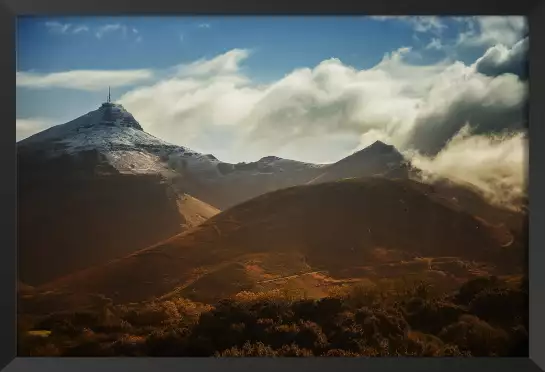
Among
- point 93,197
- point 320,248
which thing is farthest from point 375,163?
point 93,197

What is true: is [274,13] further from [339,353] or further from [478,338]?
[478,338]

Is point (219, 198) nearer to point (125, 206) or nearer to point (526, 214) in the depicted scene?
point (125, 206)

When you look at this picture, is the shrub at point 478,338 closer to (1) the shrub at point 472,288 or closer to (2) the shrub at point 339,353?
(1) the shrub at point 472,288

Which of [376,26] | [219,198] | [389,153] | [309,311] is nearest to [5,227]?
[219,198]

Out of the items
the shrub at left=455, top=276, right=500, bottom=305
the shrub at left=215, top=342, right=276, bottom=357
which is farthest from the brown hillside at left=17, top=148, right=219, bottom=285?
the shrub at left=455, top=276, right=500, bottom=305

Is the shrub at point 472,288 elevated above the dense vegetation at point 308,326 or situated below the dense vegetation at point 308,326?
above

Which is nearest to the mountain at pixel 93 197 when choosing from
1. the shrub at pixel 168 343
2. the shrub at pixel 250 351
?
the shrub at pixel 168 343
